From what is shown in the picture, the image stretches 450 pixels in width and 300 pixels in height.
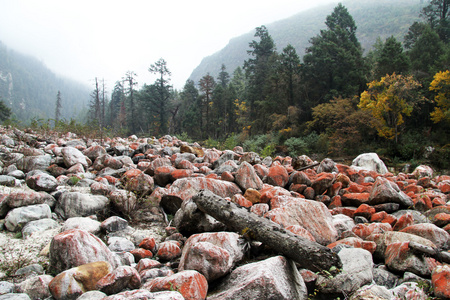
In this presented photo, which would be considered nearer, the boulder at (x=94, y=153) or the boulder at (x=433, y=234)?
the boulder at (x=433, y=234)

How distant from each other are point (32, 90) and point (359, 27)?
128 metres

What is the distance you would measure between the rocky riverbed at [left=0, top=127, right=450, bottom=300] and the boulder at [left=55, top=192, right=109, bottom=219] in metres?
0.02

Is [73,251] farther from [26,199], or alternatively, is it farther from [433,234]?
[433,234]

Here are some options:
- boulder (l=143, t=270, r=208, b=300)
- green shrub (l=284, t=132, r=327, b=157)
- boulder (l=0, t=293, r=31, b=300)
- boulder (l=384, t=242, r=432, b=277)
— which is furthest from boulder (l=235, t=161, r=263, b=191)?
green shrub (l=284, t=132, r=327, b=157)

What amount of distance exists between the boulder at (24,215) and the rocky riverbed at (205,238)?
0.01 metres

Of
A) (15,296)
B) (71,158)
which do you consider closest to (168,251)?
(15,296)

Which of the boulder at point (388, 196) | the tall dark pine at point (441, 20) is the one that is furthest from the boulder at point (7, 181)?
the tall dark pine at point (441, 20)

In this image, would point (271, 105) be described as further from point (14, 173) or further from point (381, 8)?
point (381, 8)

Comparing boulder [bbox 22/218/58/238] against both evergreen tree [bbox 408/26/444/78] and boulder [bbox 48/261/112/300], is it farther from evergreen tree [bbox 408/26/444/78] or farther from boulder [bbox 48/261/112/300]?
evergreen tree [bbox 408/26/444/78]

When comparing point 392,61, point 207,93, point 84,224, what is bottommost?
point 84,224

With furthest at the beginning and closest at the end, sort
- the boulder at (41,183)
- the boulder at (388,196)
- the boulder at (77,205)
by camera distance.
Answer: the boulder at (388,196), the boulder at (41,183), the boulder at (77,205)

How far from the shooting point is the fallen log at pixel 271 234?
255 cm

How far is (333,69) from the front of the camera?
1030 inches

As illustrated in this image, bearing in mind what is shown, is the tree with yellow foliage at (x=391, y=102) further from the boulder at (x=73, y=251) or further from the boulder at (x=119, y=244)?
the boulder at (x=73, y=251)
